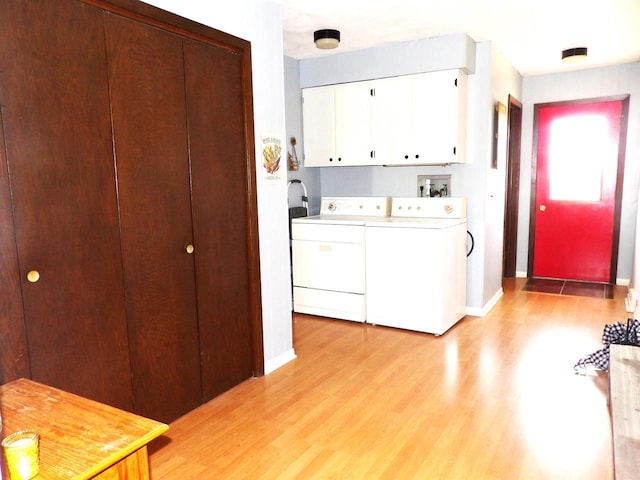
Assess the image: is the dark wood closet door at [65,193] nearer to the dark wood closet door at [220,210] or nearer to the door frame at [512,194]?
the dark wood closet door at [220,210]

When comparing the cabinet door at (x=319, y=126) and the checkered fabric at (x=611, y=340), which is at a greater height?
the cabinet door at (x=319, y=126)

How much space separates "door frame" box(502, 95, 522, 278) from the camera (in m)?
5.32

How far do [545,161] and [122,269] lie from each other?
4938 mm

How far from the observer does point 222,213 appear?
268cm

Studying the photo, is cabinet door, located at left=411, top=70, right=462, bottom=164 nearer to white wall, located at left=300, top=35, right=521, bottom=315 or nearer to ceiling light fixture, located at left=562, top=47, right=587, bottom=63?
white wall, located at left=300, top=35, right=521, bottom=315

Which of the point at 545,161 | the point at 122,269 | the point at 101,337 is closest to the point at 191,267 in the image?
the point at 122,269

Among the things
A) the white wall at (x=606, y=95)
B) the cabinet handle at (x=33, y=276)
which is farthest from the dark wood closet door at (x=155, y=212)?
the white wall at (x=606, y=95)

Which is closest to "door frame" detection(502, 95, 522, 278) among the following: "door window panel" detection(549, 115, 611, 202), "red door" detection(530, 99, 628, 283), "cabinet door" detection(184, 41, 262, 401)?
"red door" detection(530, 99, 628, 283)

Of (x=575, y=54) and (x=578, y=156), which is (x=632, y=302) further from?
(x=575, y=54)

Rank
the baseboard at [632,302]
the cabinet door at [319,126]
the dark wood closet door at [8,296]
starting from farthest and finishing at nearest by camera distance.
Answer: the cabinet door at [319,126]
the baseboard at [632,302]
the dark wood closet door at [8,296]

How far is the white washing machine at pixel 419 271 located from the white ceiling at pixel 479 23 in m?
1.41

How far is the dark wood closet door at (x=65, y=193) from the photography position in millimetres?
1734

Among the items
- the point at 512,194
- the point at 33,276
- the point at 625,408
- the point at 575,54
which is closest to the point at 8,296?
the point at 33,276

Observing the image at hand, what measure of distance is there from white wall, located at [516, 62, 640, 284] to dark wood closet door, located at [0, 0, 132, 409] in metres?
4.86
